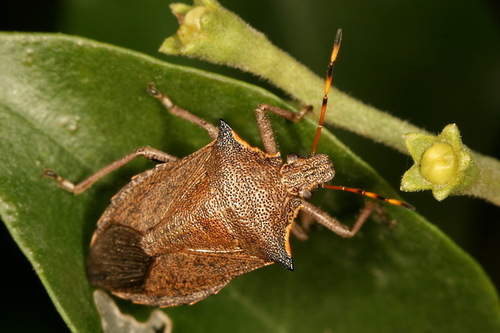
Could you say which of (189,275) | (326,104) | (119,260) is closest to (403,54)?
(326,104)

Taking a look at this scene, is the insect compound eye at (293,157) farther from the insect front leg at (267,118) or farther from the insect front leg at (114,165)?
the insect front leg at (114,165)

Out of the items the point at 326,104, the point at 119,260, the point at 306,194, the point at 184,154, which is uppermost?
→ the point at 326,104

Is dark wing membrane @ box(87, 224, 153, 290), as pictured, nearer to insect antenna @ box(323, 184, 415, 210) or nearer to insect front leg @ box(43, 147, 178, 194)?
insect front leg @ box(43, 147, 178, 194)

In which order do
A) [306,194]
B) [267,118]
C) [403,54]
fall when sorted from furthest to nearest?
[403,54]
[306,194]
[267,118]

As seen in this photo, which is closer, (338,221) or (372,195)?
(372,195)

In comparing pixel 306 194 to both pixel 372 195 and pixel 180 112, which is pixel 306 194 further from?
pixel 180 112

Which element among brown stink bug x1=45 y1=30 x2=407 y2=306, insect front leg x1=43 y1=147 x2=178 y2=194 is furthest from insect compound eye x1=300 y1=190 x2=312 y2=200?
insect front leg x1=43 y1=147 x2=178 y2=194

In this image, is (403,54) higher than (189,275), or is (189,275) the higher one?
(403,54)

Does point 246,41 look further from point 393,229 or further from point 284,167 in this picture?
point 393,229

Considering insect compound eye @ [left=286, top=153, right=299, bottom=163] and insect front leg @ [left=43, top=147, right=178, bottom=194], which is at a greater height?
insect compound eye @ [left=286, top=153, right=299, bottom=163]
